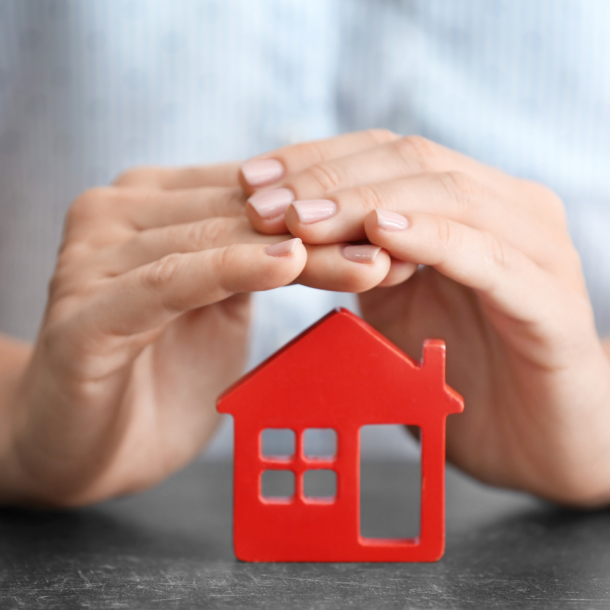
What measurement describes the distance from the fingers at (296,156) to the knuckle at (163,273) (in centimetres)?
13

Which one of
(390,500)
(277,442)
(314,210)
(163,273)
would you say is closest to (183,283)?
(163,273)

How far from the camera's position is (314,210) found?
583 mm

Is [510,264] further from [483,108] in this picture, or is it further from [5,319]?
[5,319]

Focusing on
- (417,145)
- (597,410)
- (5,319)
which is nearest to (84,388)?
(417,145)

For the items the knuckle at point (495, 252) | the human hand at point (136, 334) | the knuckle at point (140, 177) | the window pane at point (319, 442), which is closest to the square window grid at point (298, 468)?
the window pane at point (319, 442)

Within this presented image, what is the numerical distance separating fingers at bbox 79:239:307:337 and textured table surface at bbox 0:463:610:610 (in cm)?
23

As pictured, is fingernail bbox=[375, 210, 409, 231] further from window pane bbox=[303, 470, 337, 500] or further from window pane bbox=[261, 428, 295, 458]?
window pane bbox=[261, 428, 295, 458]

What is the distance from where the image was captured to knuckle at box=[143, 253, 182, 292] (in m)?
0.57

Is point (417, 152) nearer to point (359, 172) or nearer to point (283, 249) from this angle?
point (359, 172)

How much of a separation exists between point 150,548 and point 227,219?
353 millimetres

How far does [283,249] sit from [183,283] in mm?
98

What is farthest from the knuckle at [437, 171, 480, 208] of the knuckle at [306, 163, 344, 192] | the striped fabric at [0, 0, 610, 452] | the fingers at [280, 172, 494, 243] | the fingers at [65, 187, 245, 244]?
the striped fabric at [0, 0, 610, 452]

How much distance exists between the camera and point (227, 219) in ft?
2.10

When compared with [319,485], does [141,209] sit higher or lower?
higher
